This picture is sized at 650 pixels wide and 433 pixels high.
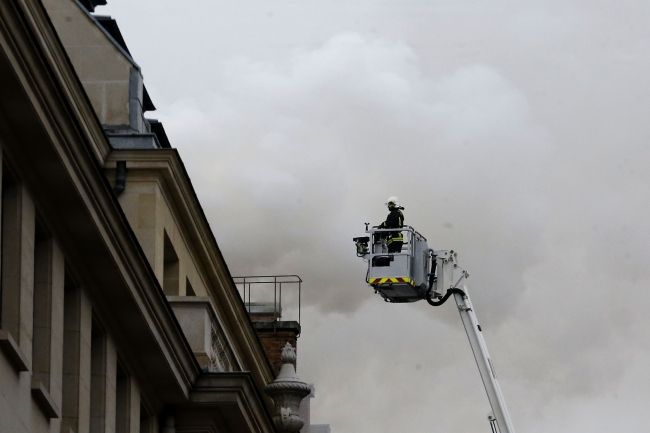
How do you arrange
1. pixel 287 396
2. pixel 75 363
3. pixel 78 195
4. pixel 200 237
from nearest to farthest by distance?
pixel 78 195
pixel 75 363
pixel 200 237
pixel 287 396

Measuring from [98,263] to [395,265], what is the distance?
16.5m

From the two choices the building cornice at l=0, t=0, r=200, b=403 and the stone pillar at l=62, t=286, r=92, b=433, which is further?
the stone pillar at l=62, t=286, r=92, b=433

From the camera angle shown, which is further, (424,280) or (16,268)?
(424,280)

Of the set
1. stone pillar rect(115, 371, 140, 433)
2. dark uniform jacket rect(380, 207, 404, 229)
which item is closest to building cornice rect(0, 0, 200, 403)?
stone pillar rect(115, 371, 140, 433)

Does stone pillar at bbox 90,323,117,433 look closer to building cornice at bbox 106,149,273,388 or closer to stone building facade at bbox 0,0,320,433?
stone building facade at bbox 0,0,320,433

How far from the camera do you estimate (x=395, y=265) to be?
49906 mm

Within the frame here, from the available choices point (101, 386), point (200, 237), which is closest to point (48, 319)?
point (101, 386)

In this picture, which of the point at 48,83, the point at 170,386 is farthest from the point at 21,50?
the point at 170,386

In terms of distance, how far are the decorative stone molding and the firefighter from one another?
3620 millimetres

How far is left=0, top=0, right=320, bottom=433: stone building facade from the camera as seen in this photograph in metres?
29.5

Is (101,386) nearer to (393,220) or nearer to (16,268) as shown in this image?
(16,268)

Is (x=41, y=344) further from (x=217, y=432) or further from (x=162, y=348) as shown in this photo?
(x=217, y=432)

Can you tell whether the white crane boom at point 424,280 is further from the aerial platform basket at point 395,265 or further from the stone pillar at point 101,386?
the stone pillar at point 101,386

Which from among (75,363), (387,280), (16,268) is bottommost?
(16,268)
